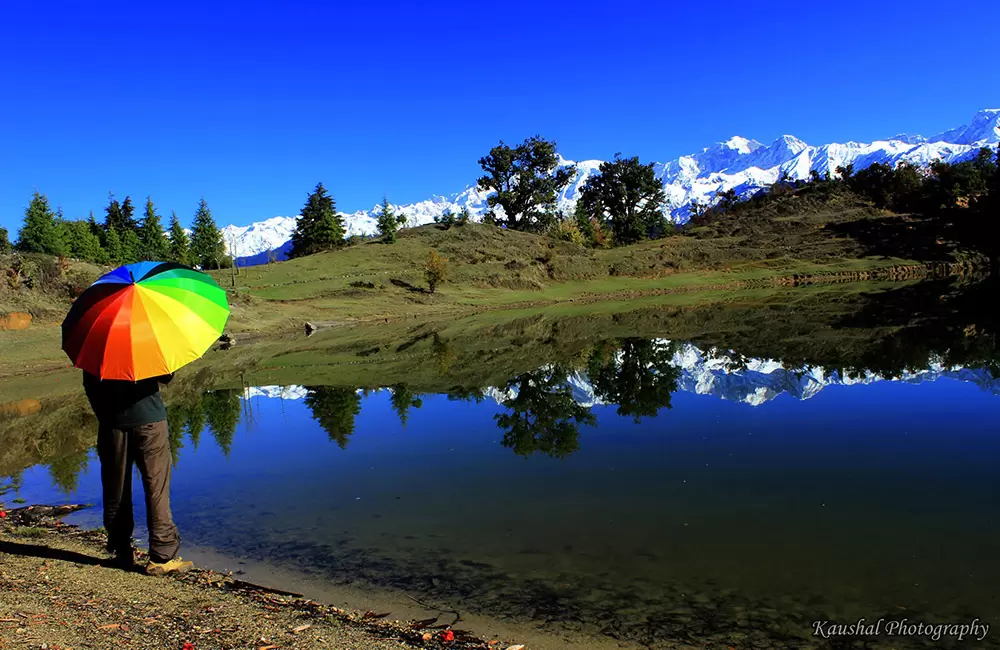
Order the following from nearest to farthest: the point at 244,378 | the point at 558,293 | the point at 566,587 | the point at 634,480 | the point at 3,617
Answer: the point at 3,617 → the point at 566,587 → the point at 634,480 → the point at 244,378 → the point at 558,293

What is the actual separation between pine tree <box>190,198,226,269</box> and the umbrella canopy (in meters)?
97.2

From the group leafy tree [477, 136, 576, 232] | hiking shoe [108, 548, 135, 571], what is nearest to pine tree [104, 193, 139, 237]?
leafy tree [477, 136, 576, 232]

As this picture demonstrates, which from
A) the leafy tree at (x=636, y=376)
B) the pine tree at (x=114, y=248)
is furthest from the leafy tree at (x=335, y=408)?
the pine tree at (x=114, y=248)

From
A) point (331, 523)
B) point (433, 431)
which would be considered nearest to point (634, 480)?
point (331, 523)

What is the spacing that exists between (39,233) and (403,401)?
2919 inches

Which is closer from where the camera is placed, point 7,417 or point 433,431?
point 433,431

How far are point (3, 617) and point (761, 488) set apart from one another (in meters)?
Result: 9.67

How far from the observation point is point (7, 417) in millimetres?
20297

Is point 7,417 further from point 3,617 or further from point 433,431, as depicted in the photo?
point 3,617

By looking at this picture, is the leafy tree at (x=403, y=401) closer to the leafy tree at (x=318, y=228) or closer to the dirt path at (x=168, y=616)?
the dirt path at (x=168, y=616)

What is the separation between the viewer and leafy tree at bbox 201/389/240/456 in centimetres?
1667

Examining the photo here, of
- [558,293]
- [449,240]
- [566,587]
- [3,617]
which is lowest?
[566,587]

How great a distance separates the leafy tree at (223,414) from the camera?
16.7 m

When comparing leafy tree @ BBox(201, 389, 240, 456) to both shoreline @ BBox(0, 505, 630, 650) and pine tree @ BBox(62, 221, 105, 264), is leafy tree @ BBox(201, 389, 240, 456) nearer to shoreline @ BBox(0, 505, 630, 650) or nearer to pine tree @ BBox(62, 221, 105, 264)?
shoreline @ BBox(0, 505, 630, 650)
